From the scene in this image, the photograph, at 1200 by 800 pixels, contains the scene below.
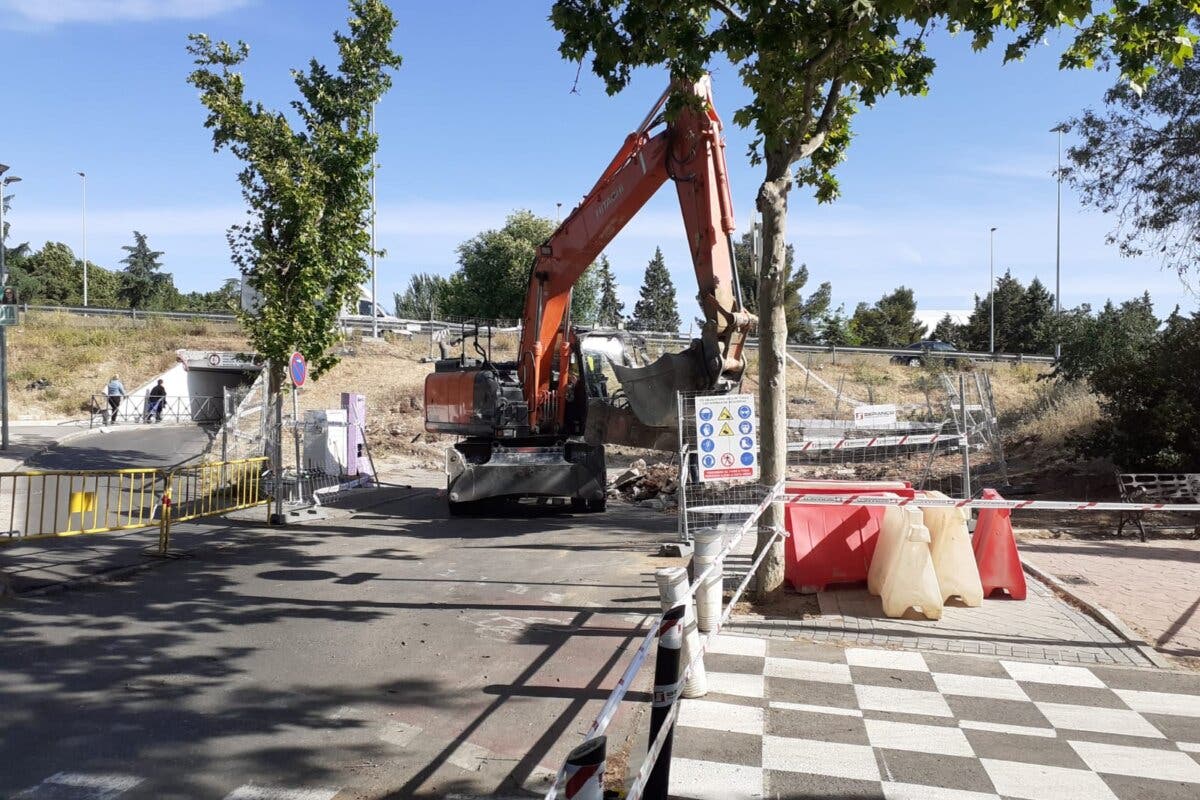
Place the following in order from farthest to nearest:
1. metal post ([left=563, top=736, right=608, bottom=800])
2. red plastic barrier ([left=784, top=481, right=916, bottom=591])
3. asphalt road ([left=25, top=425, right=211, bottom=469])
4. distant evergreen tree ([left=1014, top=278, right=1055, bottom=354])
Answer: distant evergreen tree ([left=1014, top=278, right=1055, bottom=354]) < asphalt road ([left=25, top=425, right=211, bottom=469]) < red plastic barrier ([left=784, top=481, right=916, bottom=591]) < metal post ([left=563, top=736, right=608, bottom=800])

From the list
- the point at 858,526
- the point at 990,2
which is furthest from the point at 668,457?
the point at 990,2

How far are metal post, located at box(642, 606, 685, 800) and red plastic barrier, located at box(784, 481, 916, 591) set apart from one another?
4653mm

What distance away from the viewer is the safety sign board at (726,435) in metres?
9.29

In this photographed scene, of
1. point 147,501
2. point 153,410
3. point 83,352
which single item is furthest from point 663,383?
point 83,352

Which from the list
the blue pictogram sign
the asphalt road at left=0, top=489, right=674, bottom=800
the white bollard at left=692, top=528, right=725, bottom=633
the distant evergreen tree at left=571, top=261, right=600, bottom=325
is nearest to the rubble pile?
the asphalt road at left=0, top=489, right=674, bottom=800

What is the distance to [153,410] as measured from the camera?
2989 centimetres

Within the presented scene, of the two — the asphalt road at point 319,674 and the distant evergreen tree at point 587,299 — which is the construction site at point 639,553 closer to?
the asphalt road at point 319,674

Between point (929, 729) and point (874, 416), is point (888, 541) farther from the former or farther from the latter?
point (874, 416)

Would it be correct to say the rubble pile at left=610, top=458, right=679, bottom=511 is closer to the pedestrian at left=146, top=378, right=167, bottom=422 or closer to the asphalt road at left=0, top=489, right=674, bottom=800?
the asphalt road at left=0, top=489, right=674, bottom=800

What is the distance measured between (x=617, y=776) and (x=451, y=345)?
31767 mm

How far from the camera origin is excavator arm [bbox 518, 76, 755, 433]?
10.2m

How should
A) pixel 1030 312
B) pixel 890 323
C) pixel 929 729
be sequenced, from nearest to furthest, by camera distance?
pixel 929 729, pixel 1030 312, pixel 890 323

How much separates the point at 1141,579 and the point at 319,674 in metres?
8.13

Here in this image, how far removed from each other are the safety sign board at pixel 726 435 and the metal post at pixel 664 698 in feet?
18.6
